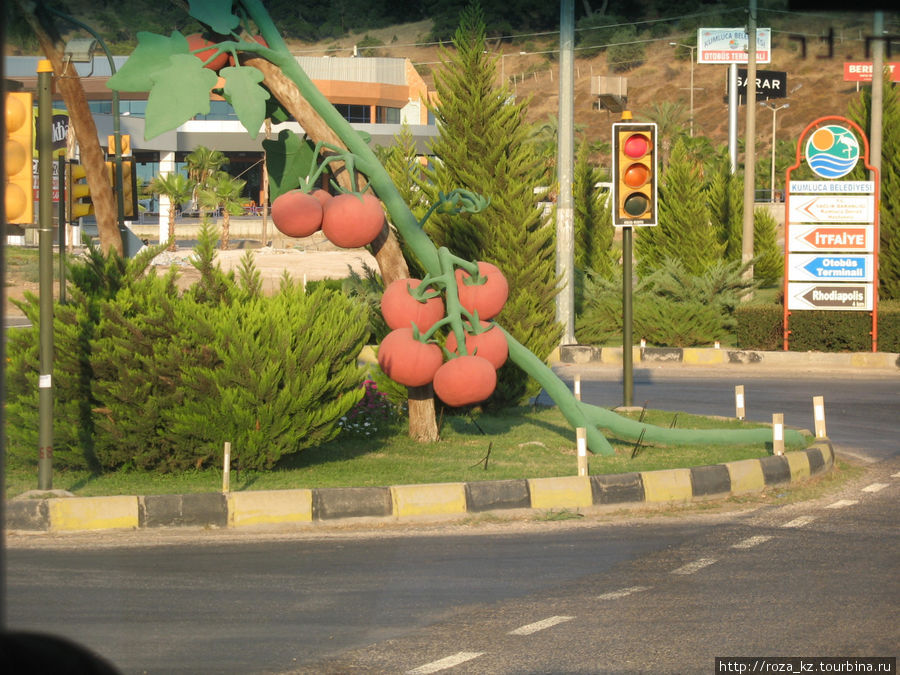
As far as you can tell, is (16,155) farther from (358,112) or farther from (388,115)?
(358,112)

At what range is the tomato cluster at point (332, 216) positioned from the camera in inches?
368

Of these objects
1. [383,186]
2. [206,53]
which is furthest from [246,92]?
[383,186]

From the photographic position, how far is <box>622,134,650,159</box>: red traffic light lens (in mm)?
11977

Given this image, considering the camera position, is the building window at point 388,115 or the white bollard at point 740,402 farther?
the building window at point 388,115

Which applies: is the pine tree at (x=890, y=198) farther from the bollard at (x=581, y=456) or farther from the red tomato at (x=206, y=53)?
the red tomato at (x=206, y=53)

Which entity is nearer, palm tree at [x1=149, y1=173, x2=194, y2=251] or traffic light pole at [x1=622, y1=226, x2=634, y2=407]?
traffic light pole at [x1=622, y1=226, x2=634, y2=407]

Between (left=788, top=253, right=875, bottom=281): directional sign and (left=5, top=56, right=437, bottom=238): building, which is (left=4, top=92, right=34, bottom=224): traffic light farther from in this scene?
(left=5, top=56, right=437, bottom=238): building

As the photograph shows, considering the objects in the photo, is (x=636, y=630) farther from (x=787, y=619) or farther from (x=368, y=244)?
(x=368, y=244)

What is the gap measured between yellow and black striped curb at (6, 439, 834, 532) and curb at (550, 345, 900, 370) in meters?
11.2

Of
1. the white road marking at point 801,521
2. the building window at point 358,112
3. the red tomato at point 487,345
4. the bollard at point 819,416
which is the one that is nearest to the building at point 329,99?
the building window at point 358,112

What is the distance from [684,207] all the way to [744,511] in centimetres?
2209

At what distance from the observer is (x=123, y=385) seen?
8938 millimetres

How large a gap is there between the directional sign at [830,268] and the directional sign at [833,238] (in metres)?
0.14

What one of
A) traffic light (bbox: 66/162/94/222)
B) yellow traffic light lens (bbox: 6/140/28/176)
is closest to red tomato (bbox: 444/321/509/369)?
yellow traffic light lens (bbox: 6/140/28/176)
